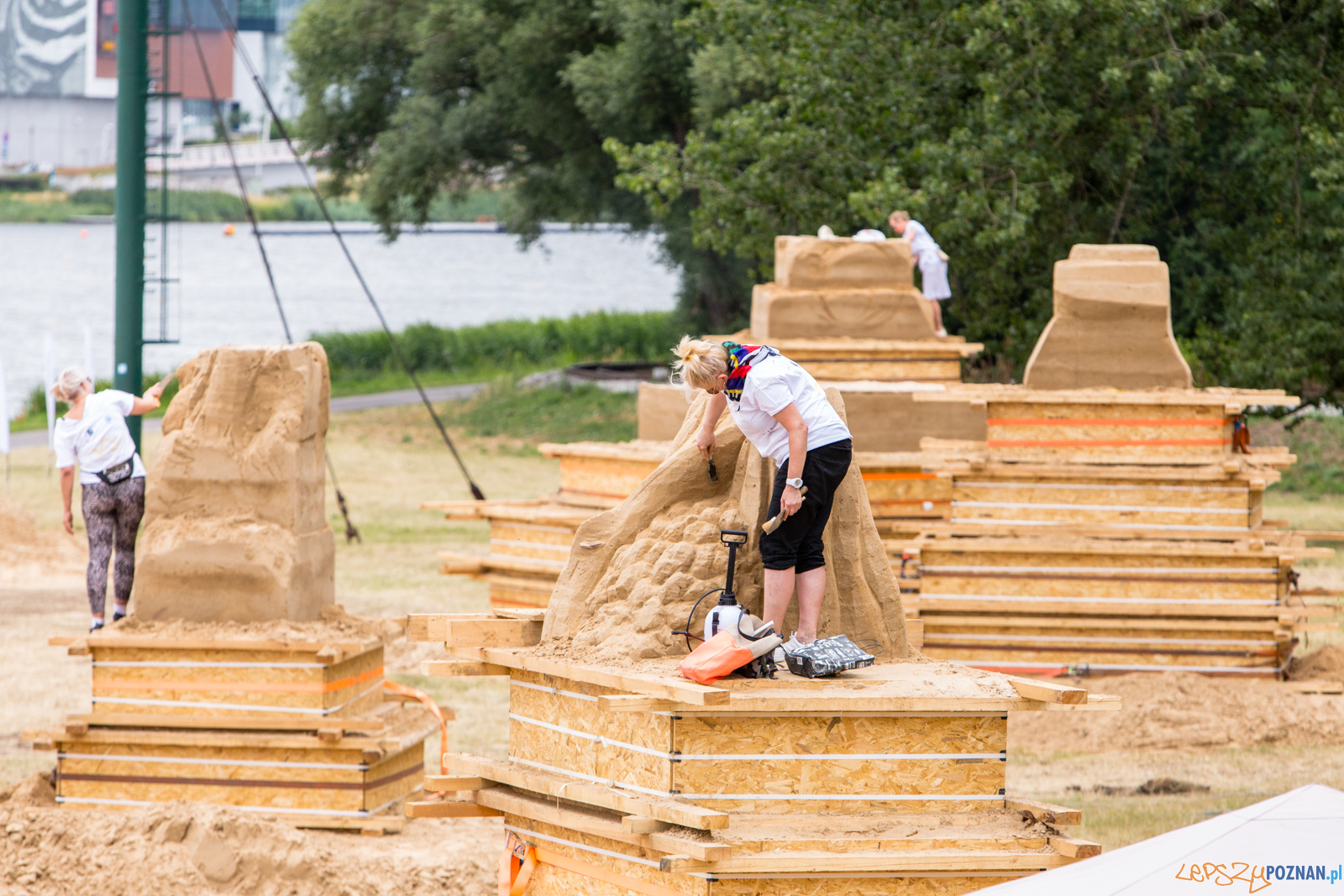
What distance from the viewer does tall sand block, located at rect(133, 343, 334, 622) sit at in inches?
357

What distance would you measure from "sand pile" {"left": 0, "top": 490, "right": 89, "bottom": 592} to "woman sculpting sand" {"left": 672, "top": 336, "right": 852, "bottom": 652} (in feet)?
40.6

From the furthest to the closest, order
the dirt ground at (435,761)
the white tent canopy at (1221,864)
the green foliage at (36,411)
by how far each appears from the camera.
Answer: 1. the green foliage at (36,411)
2. the dirt ground at (435,761)
3. the white tent canopy at (1221,864)

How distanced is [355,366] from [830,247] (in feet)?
90.8

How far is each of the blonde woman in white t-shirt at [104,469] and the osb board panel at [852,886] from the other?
19.0ft

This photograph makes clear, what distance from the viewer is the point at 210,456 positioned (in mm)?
9219

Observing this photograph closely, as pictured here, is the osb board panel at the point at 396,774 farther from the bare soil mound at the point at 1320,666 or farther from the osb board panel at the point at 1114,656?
the bare soil mound at the point at 1320,666

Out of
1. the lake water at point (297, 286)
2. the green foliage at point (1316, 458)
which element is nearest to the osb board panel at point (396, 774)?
the green foliage at point (1316, 458)

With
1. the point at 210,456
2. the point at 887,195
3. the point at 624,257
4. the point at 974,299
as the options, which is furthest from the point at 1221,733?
the point at 624,257

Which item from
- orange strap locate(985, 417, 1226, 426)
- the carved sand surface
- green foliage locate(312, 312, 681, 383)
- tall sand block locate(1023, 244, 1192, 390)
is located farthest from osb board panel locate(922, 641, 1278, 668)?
green foliage locate(312, 312, 681, 383)

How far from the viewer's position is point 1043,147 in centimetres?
1984

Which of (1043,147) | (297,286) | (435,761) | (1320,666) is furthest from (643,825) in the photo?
(297,286)

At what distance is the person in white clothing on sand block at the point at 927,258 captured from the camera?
17641mm

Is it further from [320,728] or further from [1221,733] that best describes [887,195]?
[320,728]

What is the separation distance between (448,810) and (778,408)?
7.18ft
